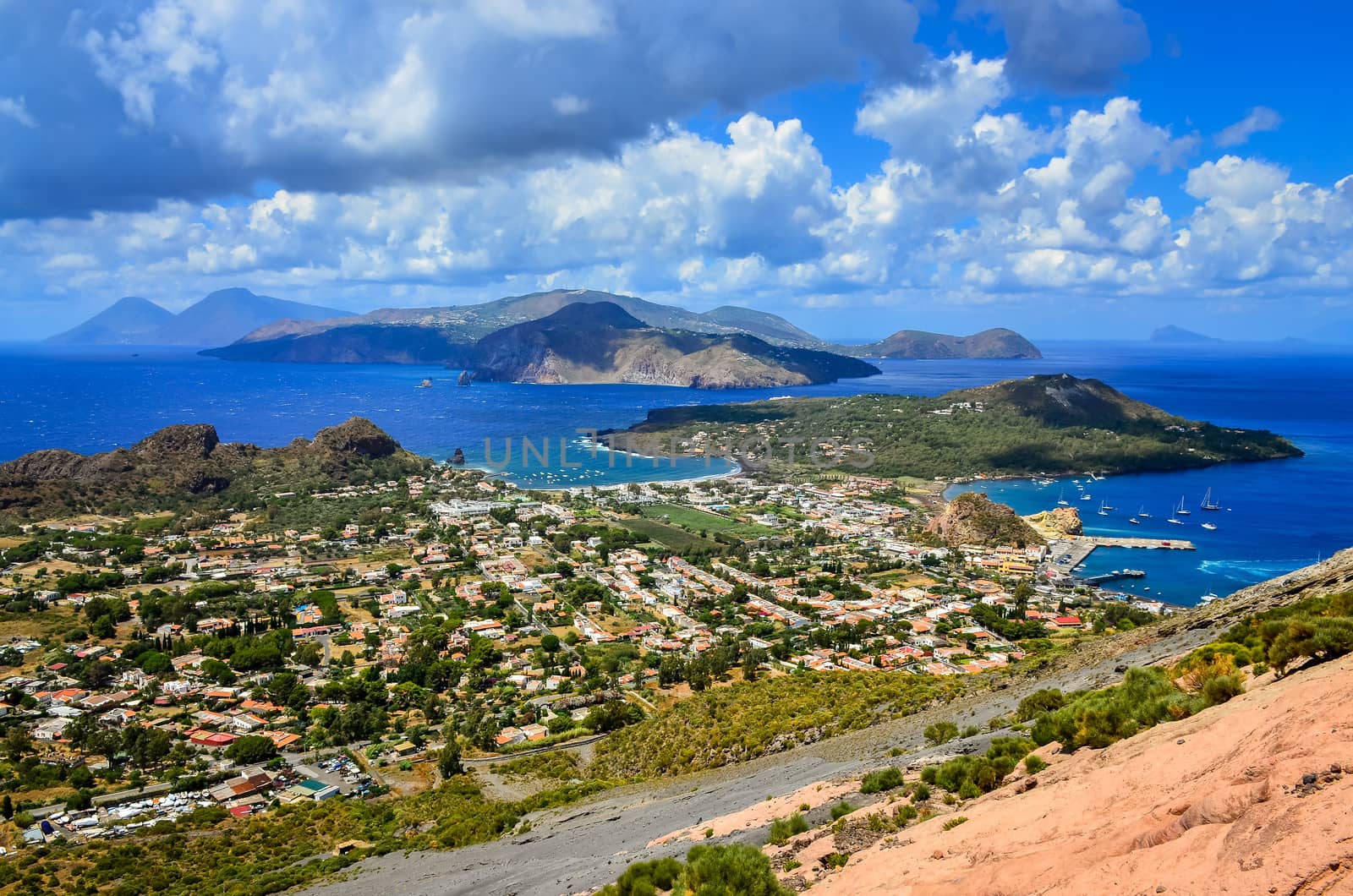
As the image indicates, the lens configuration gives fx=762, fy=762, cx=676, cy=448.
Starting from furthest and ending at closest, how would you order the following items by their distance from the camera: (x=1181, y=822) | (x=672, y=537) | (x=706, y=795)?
(x=672, y=537) < (x=706, y=795) < (x=1181, y=822)

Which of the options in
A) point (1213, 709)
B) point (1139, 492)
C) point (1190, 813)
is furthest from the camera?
point (1139, 492)

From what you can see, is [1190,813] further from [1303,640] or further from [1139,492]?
[1139,492]

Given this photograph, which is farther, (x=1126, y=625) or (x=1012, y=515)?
(x=1012, y=515)

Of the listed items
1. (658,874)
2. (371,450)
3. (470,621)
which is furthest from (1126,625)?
(371,450)

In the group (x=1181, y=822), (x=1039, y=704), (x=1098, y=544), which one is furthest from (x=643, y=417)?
(x=1181, y=822)

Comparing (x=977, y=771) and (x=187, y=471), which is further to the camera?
(x=187, y=471)

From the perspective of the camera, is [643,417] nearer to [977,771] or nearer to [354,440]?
[354,440]

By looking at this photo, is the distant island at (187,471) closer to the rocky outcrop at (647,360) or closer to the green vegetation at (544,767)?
the green vegetation at (544,767)

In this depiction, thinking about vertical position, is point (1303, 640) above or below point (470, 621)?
above
